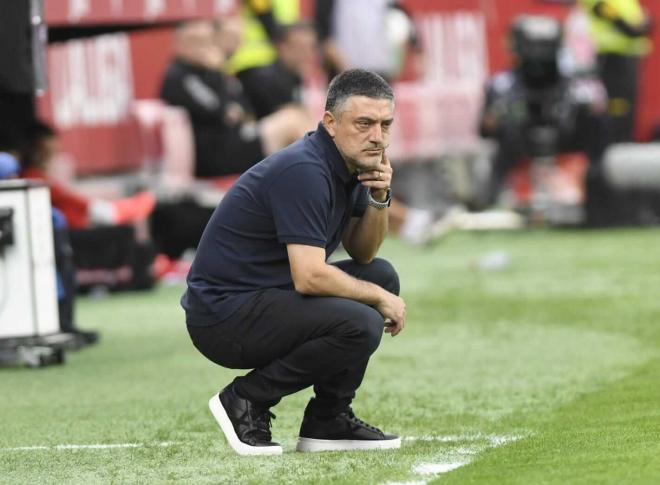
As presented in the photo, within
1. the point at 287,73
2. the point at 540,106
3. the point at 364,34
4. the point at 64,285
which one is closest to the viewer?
the point at 64,285

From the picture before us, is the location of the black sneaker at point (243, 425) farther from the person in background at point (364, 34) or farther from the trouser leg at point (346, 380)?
the person in background at point (364, 34)

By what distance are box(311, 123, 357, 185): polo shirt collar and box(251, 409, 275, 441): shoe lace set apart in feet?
2.87

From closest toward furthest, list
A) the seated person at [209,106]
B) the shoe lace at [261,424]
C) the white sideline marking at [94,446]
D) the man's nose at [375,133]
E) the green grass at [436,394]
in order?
the green grass at [436,394] < the man's nose at [375,133] < the shoe lace at [261,424] < the white sideline marking at [94,446] < the seated person at [209,106]

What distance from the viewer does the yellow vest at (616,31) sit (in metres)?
18.2

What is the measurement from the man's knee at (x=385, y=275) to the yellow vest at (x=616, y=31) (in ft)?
39.6

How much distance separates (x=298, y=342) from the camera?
249 inches

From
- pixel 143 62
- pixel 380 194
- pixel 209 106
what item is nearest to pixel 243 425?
pixel 380 194

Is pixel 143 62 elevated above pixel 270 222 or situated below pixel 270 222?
below

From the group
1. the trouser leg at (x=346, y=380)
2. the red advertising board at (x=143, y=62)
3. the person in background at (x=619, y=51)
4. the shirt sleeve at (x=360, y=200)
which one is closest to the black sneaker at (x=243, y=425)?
Result: the trouser leg at (x=346, y=380)

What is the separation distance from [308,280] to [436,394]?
6.55 feet

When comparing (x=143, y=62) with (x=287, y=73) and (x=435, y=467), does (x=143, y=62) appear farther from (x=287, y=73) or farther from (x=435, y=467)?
(x=435, y=467)

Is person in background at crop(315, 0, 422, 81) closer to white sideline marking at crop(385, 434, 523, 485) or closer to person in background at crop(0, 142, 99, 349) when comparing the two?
person in background at crop(0, 142, 99, 349)

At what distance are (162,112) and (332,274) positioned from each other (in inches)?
412

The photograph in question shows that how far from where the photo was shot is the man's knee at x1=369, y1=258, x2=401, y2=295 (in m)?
6.55
